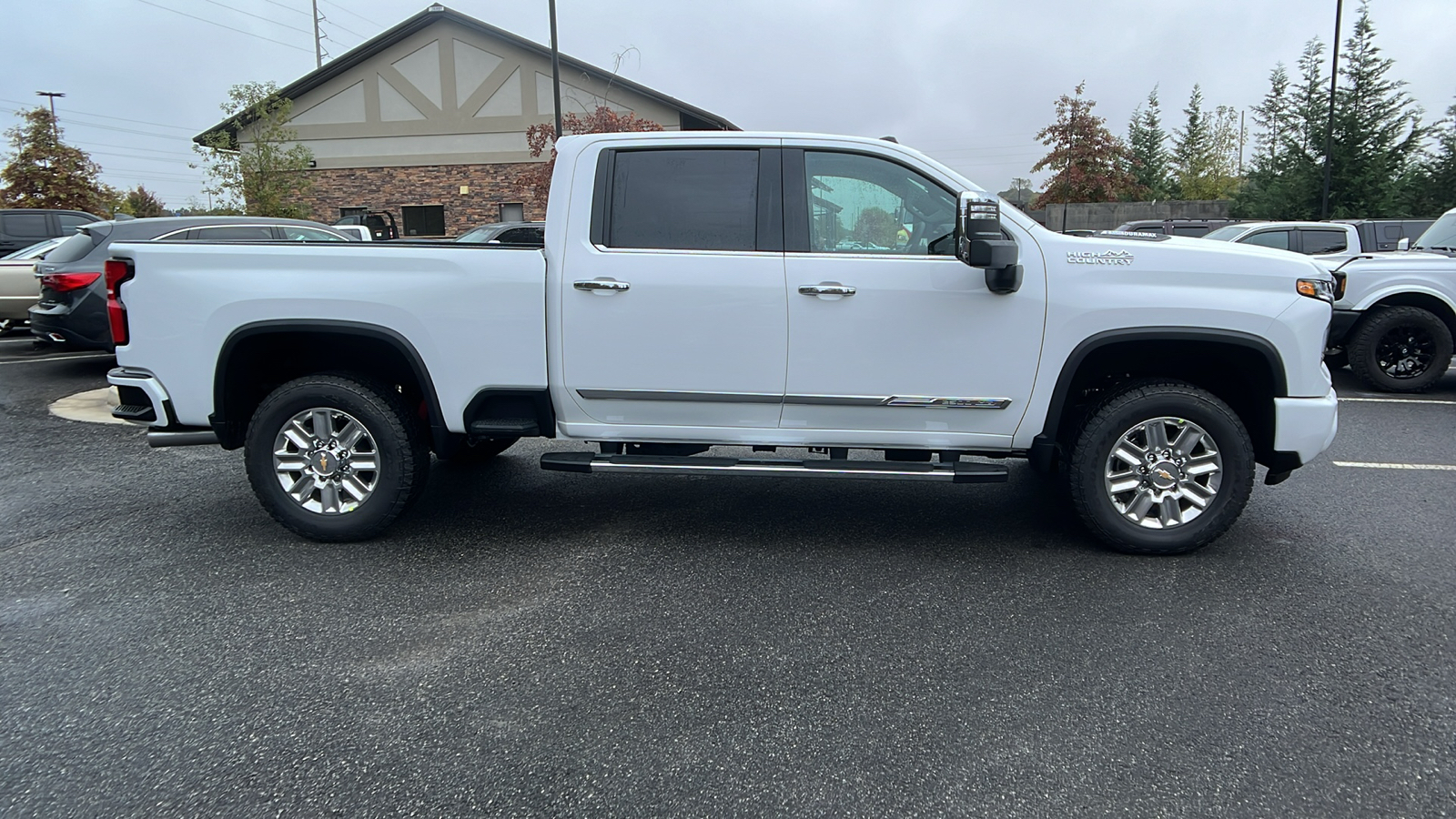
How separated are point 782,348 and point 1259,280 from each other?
7.40ft

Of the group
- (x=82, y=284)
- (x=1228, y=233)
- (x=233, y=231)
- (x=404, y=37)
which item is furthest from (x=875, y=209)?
(x=404, y=37)

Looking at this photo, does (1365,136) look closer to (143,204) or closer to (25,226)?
(25,226)

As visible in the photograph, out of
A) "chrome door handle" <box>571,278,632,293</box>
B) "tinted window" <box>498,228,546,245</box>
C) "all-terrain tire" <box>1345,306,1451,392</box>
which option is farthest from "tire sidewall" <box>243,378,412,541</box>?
"tinted window" <box>498,228,546,245</box>

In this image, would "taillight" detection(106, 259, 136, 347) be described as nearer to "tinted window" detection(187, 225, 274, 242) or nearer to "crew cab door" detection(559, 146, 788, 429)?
"crew cab door" detection(559, 146, 788, 429)

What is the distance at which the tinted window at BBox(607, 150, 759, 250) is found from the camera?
177 inches

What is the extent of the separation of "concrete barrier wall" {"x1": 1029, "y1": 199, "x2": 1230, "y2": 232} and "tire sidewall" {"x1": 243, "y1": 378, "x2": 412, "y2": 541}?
1071 inches

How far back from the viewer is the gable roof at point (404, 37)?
92.7 feet

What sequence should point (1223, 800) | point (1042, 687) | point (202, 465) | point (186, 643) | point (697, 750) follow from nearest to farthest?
point (1223, 800)
point (697, 750)
point (1042, 687)
point (186, 643)
point (202, 465)

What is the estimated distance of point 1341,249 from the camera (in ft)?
41.5

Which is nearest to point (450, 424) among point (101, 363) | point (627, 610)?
point (627, 610)

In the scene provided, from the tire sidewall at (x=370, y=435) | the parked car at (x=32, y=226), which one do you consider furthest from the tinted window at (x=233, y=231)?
the parked car at (x=32, y=226)

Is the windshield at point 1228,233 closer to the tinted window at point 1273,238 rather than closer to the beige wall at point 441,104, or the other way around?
the tinted window at point 1273,238

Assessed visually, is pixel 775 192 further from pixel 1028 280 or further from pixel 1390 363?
pixel 1390 363

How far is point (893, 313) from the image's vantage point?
4320 millimetres
